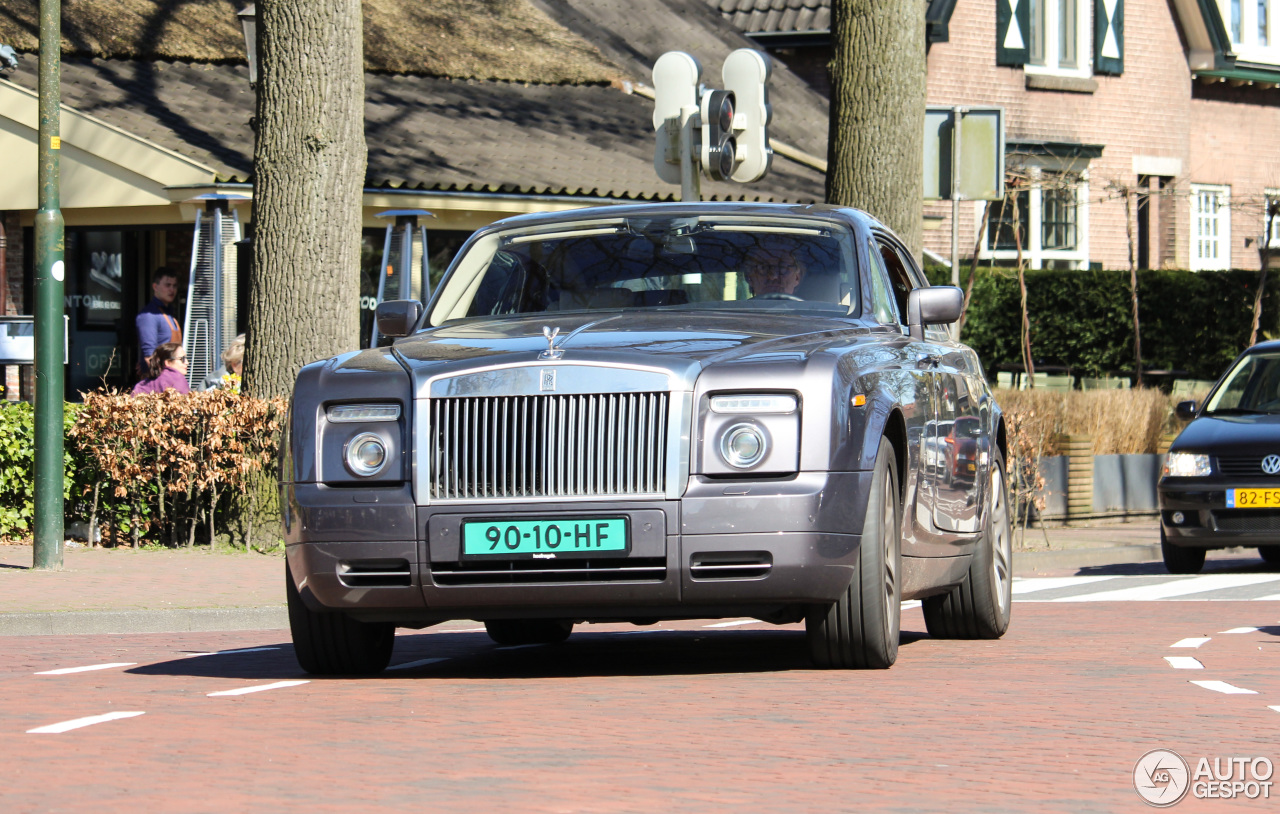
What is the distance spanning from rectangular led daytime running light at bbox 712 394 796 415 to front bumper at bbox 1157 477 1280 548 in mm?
8518

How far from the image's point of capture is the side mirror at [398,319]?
870 centimetres

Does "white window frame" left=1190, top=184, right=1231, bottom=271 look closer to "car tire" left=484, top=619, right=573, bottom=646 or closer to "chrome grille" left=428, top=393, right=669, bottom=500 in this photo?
"car tire" left=484, top=619, right=573, bottom=646

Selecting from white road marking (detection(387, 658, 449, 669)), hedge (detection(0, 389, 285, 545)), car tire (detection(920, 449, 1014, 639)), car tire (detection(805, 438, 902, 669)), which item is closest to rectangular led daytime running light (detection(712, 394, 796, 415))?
car tire (detection(805, 438, 902, 669))

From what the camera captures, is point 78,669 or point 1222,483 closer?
point 78,669

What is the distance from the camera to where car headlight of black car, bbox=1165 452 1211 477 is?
15156mm

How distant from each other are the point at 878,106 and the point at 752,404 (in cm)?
884

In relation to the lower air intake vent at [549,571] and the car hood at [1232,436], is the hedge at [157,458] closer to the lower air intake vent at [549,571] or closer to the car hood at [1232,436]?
the car hood at [1232,436]

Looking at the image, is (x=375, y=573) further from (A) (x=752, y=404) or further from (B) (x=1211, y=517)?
(B) (x=1211, y=517)

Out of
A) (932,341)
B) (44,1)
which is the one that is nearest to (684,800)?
(932,341)

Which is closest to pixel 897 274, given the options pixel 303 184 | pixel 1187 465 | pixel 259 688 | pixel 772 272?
pixel 772 272

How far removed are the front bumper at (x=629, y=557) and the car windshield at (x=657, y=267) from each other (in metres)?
1.37

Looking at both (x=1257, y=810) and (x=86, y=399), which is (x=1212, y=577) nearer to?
(x=86, y=399)

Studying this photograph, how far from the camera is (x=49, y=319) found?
1344 centimetres

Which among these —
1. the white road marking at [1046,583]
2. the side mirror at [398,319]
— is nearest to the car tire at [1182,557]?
the white road marking at [1046,583]
